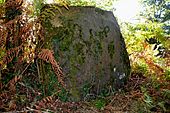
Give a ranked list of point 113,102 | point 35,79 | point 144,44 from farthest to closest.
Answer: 1. point 144,44
2. point 113,102
3. point 35,79

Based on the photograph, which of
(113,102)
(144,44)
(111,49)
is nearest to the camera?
(113,102)

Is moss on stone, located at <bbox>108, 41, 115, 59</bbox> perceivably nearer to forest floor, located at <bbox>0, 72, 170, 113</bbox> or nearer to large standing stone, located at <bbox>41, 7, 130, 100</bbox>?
large standing stone, located at <bbox>41, 7, 130, 100</bbox>

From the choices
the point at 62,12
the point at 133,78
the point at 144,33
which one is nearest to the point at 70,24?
the point at 62,12

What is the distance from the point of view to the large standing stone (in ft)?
11.0

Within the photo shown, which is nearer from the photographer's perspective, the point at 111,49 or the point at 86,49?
the point at 86,49

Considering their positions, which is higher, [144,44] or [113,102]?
[144,44]

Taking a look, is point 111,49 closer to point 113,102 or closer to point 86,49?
point 86,49

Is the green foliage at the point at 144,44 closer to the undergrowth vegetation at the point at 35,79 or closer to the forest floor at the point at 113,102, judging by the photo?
the forest floor at the point at 113,102

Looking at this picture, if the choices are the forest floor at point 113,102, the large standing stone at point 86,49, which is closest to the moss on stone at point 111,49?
the large standing stone at point 86,49

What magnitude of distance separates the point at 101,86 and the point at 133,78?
822 mm

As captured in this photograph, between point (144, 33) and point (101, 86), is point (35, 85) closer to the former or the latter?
point (101, 86)

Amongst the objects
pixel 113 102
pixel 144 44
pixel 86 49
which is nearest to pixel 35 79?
pixel 86 49

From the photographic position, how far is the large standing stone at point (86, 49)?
335 cm

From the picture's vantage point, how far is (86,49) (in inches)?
137
